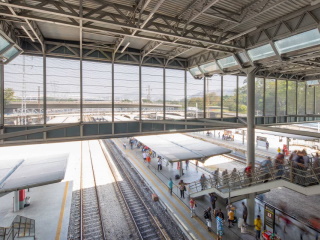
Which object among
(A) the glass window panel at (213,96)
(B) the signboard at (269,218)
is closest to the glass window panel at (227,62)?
(A) the glass window panel at (213,96)

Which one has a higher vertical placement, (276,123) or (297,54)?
(297,54)

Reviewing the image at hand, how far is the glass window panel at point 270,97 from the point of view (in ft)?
55.9

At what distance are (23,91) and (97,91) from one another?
385cm

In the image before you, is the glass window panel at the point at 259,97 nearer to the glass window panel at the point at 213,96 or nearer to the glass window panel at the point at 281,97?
the glass window panel at the point at 281,97

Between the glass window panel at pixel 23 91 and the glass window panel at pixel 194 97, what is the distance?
9893 millimetres

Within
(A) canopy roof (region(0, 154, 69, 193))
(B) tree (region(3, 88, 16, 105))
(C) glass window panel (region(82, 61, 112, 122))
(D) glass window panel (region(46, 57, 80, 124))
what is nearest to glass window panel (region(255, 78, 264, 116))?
(C) glass window panel (region(82, 61, 112, 122))

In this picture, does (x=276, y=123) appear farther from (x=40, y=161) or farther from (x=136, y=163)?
(x=40, y=161)

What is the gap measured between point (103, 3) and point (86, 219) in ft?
35.2

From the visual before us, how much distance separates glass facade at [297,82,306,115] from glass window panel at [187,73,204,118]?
11.6 m

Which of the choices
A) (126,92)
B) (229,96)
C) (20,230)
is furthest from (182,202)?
(229,96)

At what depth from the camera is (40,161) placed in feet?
44.8

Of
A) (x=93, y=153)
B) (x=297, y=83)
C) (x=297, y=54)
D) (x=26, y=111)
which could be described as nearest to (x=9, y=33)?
(x=26, y=111)

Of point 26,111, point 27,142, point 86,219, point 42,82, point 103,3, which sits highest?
point 103,3

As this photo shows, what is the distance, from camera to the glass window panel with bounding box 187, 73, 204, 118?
14.3m
